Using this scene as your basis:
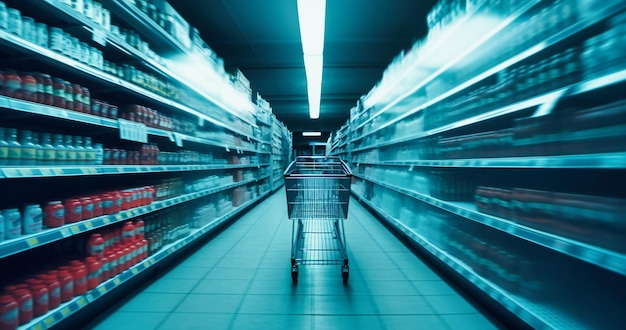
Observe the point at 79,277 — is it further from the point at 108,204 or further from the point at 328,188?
the point at 328,188

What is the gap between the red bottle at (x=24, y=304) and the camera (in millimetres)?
1394

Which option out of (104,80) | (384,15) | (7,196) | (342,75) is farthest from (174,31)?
(342,75)

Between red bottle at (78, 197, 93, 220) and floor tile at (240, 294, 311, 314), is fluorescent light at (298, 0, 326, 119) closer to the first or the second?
red bottle at (78, 197, 93, 220)

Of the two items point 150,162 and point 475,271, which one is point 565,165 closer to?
point 475,271

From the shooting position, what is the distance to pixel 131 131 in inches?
85.6

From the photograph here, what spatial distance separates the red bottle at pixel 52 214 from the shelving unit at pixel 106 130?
33 mm

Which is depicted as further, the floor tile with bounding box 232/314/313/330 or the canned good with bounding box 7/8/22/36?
the floor tile with bounding box 232/314/313/330

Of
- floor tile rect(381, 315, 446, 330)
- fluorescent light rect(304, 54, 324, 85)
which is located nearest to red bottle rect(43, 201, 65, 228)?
floor tile rect(381, 315, 446, 330)

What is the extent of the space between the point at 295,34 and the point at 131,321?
4877 mm

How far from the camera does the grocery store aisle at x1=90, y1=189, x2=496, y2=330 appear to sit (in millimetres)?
1912

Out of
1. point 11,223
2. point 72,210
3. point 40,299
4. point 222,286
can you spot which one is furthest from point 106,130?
point 222,286

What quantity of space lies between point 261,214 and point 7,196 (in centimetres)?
423

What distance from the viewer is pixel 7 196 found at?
6.06 ft

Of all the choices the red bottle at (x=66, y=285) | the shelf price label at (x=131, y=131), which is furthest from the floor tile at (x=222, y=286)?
the shelf price label at (x=131, y=131)
